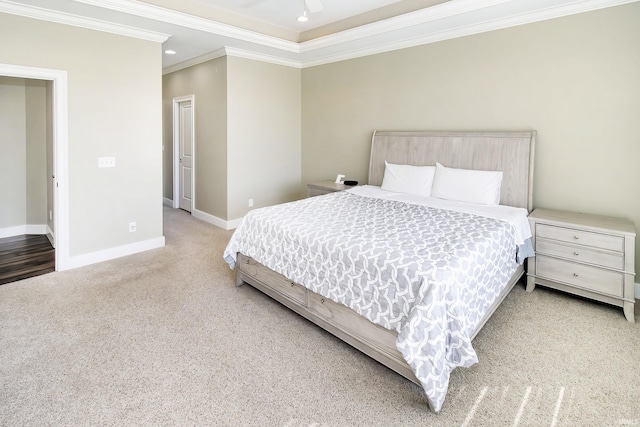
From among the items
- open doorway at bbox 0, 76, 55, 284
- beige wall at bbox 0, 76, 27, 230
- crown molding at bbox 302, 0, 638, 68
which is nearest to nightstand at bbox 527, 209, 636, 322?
crown molding at bbox 302, 0, 638, 68

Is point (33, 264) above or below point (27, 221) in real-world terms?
below

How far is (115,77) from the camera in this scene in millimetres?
3951

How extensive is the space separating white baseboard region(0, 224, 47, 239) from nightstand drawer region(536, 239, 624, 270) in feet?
20.3

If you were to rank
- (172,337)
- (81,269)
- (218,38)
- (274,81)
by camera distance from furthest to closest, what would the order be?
(274,81), (218,38), (81,269), (172,337)

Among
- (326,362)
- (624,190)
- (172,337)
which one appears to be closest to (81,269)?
(172,337)

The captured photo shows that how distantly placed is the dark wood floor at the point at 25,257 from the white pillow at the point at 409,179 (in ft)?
12.9

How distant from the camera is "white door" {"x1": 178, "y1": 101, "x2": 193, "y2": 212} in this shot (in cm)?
630

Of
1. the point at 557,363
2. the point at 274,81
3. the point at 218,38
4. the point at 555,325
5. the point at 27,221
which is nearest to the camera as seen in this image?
the point at 557,363

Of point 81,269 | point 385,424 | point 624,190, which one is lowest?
point 385,424

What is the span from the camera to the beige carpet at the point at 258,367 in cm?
187

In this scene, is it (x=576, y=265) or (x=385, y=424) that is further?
(x=576, y=265)

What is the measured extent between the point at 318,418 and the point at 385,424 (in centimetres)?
34

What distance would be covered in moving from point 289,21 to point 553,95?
11.0 feet

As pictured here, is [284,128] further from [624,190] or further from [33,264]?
[624,190]
